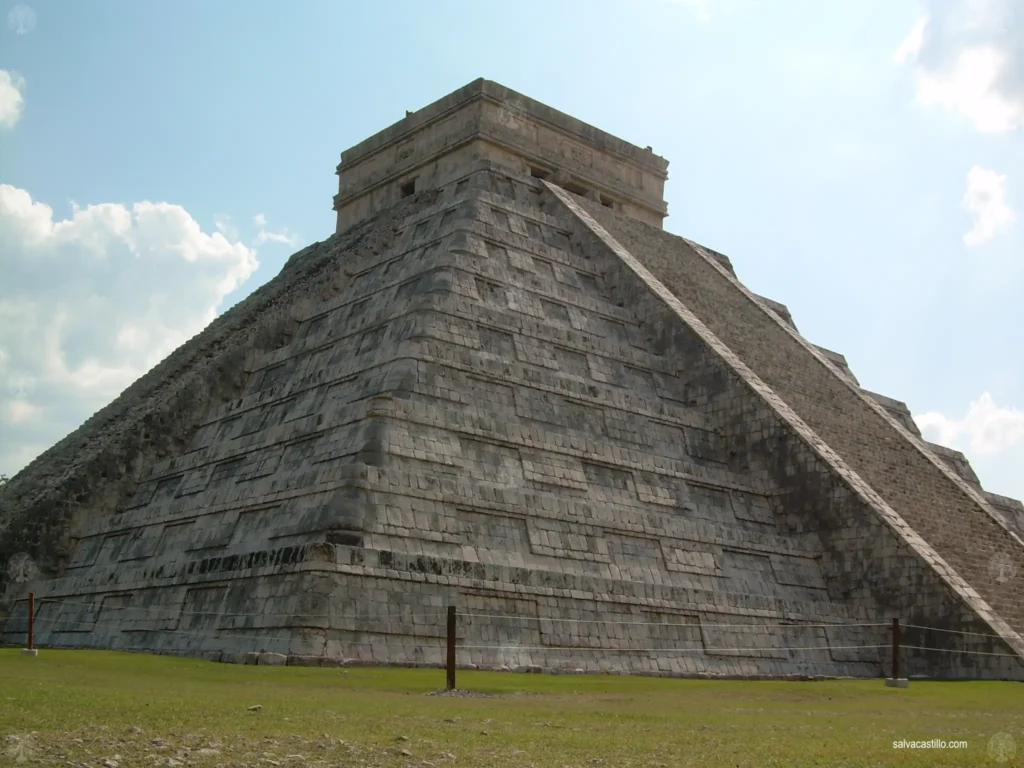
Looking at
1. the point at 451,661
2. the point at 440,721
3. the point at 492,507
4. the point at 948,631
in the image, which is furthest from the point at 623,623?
the point at 440,721

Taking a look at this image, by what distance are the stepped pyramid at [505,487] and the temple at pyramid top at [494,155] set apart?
7.1 inches

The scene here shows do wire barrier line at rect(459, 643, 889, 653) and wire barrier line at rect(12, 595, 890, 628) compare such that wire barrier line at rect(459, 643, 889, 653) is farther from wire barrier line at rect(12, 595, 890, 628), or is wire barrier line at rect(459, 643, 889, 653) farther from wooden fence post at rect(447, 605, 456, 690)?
wooden fence post at rect(447, 605, 456, 690)

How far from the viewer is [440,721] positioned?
7547 millimetres

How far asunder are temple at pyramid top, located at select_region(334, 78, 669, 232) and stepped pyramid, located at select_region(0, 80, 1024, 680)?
18 centimetres

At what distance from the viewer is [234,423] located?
59.3 feet

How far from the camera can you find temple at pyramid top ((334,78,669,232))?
23.2 metres

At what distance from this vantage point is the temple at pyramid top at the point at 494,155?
23.2 meters

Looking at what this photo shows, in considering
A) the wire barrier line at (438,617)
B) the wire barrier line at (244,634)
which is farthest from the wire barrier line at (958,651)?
the wire barrier line at (244,634)

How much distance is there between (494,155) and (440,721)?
55.9ft

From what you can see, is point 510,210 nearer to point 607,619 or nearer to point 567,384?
point 567,384

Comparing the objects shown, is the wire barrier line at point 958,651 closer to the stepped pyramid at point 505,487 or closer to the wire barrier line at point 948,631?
the stepped pyramid at point 505,487

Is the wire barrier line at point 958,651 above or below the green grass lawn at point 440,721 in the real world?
above

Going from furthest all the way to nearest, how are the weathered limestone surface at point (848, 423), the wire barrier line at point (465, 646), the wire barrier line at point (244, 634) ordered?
the weathered limestone surface at point (848, 423)
the wire barrier line at point (465, 646)
the wire barrier line at point (244, 634)

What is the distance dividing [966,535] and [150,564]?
482 inches
